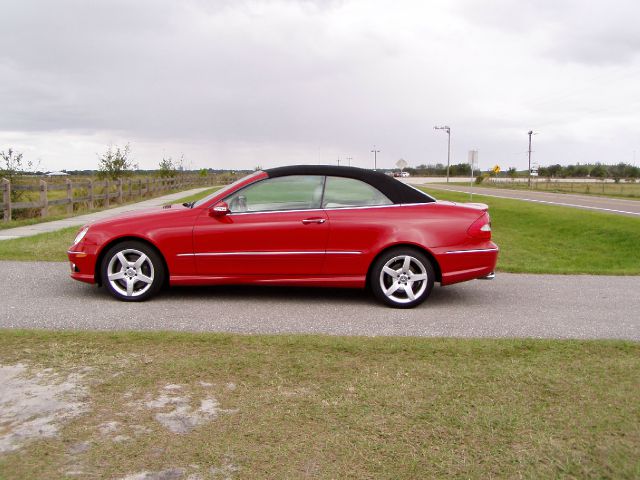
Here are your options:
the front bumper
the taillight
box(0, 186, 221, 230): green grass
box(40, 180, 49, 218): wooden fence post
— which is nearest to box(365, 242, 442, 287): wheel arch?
the taillight

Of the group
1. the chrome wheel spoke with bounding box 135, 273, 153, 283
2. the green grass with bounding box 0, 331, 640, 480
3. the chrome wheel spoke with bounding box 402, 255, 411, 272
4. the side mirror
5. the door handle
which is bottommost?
the green grass with bounding box 0, 331, 640, 480

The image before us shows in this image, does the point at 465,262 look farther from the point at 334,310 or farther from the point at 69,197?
the point at 69,197

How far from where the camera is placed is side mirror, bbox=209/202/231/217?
6680 millimetres

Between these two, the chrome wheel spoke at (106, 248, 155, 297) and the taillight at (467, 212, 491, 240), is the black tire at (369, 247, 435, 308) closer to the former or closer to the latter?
the taillight at (467, 212, 491, 240)

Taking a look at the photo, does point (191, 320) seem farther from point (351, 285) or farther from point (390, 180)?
point (390, 180)

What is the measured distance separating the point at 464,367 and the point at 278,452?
178 centimetres

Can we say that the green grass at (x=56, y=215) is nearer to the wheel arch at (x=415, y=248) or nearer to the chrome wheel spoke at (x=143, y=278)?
the chrome wheel spoke at (x=143, y=278)

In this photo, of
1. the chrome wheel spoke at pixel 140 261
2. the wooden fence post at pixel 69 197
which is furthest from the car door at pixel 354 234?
the wooden fence post at pixel 69 197

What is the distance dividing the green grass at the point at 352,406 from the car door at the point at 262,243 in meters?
1.66

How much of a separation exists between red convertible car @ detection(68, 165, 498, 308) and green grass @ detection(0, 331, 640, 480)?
5.34ft

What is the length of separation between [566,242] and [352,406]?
14082 millimetres

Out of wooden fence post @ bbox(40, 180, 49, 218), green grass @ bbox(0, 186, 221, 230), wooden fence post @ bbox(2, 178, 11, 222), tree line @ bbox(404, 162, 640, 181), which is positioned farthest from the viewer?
tree line @ bbox(404, 162, 640, 181)

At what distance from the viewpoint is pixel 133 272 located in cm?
665

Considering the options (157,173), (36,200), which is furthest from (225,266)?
(157,173)
